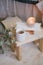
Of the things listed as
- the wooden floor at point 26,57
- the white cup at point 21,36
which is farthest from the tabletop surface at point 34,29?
the wooden floor at point 26,57

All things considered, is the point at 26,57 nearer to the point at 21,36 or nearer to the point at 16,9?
the point at 21,36

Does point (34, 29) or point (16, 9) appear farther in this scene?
point (16, 9)

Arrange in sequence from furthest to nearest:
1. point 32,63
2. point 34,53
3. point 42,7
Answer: point 42,7, point 34,53, point 32,63

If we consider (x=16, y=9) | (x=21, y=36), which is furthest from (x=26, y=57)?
(x=16, y=9)

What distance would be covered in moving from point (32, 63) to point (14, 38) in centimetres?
37

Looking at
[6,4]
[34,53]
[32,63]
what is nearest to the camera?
[32,63]

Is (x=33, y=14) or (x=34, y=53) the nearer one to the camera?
(x=34, y=53)

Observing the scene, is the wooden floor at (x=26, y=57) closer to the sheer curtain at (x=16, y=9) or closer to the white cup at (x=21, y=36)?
the white cup at (x=21, y=36)

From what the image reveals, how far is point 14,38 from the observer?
5.78ft

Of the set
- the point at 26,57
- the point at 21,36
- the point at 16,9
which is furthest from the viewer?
the point at 16,9

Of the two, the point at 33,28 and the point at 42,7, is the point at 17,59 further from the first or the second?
the point at 42,7

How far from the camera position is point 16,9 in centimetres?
222

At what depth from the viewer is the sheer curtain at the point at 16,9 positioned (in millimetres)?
2158

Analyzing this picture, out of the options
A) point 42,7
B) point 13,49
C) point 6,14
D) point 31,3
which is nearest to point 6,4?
point 6,14
